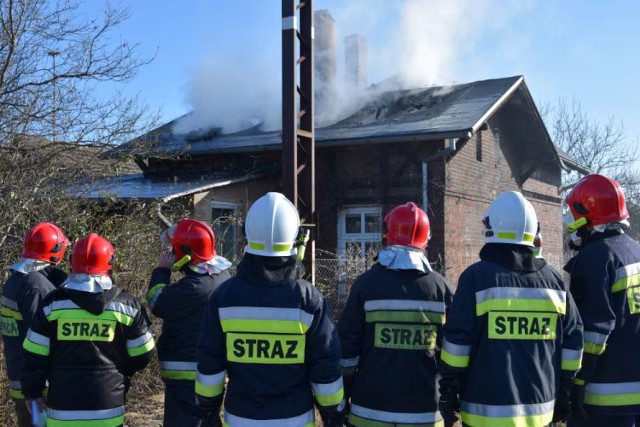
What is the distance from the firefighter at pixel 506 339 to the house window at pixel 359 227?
848 centimetres

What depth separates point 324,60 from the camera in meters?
15.8

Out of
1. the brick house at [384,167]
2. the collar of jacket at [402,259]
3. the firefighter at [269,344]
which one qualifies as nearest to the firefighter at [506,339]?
the collar of jacket at [402,259]

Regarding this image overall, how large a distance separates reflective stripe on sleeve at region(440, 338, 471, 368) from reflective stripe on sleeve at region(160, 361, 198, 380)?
1.70 m

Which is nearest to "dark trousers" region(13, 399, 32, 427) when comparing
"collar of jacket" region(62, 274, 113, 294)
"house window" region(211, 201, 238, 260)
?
"collar of jacket" region(62, 274, 113, 294)

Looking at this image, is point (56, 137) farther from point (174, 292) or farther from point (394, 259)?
point (394, 259)

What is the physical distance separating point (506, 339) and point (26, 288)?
314cm

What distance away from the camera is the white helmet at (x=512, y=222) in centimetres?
326

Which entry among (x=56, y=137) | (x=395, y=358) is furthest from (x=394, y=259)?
(x=56, y=137)

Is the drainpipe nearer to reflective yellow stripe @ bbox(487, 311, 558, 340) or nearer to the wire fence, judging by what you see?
the wire fence

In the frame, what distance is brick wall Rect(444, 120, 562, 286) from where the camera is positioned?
11789mm

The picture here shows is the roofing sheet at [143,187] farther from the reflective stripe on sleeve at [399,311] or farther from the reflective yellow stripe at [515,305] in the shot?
the reflective yellow stripe at [515,305]

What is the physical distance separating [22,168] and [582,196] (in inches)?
218

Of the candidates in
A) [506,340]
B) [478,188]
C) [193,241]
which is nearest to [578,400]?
[506,340]

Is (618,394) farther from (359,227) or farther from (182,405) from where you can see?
(359,227)
